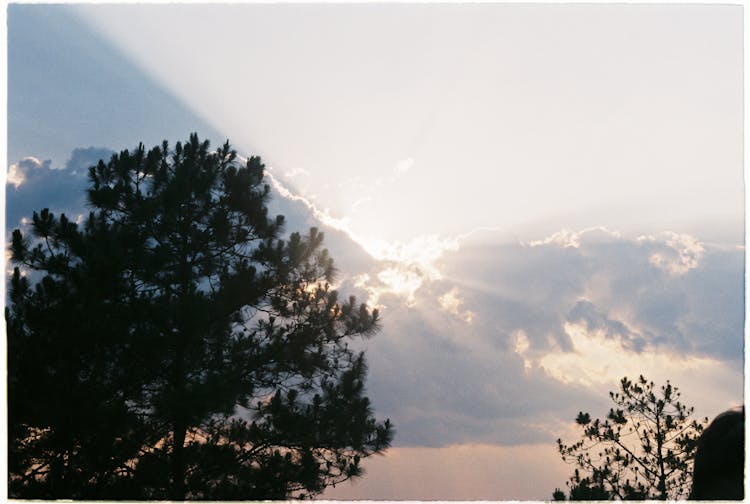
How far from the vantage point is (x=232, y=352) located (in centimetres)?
1408

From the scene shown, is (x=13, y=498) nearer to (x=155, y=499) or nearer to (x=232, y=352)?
(x=155, y=499)

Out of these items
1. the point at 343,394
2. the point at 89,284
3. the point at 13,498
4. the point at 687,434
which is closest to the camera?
the point at 13,498

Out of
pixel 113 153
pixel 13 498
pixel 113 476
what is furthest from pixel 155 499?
pixel 113 153

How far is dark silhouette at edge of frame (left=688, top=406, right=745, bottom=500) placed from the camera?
9.25m

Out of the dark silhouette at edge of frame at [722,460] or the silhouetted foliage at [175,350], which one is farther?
the silhouetted foliage at [175,350]

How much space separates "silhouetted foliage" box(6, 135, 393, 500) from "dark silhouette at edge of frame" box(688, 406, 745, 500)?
284 inches

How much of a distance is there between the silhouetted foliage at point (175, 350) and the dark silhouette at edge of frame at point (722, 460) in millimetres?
7217

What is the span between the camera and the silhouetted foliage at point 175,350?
12.5m

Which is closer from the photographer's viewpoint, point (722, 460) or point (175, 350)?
point (722, 460)

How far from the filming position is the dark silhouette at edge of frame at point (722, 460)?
9250mm

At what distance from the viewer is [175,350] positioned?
45.3 ft

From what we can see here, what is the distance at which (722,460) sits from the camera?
9.47 metres

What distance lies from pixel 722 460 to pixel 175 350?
34.0 ft

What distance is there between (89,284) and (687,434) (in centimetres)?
1464
